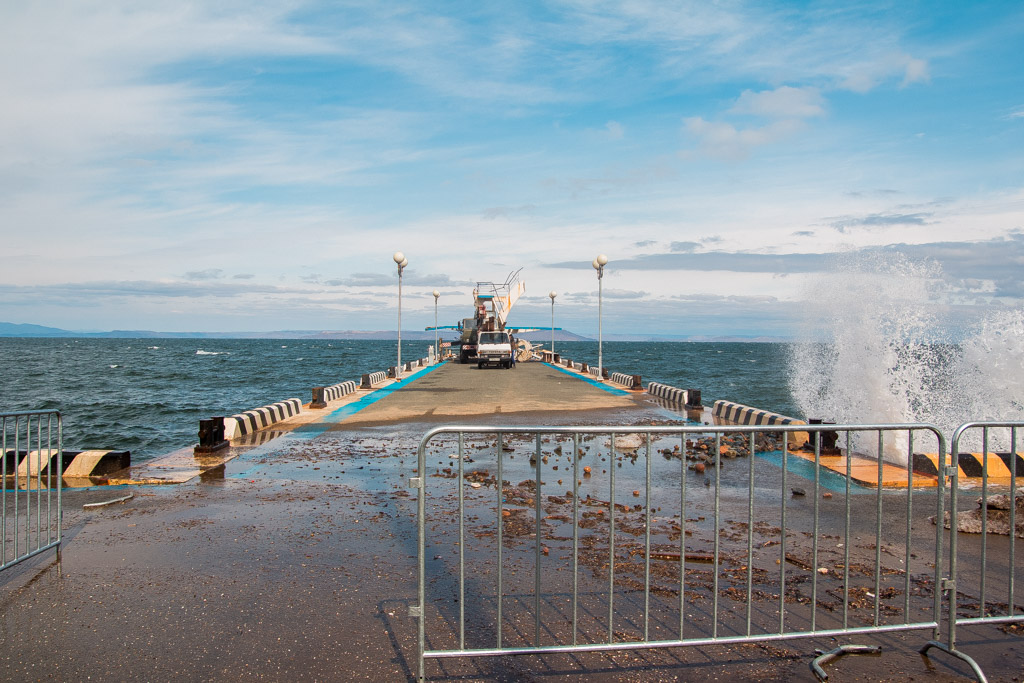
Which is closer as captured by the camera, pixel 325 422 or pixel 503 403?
pixel 325 422

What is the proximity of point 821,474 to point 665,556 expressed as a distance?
4787mm

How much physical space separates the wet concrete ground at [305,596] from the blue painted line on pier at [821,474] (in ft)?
1.45

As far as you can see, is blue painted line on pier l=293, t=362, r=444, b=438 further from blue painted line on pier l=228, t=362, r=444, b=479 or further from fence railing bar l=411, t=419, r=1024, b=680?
fence railing bar l=411, t=419, r=1024, b=680

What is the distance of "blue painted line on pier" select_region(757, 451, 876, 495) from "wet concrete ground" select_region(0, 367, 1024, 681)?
1.45ft

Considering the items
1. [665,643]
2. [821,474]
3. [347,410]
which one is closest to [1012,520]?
[665,643]

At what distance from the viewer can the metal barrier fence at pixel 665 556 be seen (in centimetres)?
432

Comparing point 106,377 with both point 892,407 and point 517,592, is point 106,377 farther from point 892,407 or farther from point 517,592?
point 517,592

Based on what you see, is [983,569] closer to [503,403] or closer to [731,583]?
[731,583]

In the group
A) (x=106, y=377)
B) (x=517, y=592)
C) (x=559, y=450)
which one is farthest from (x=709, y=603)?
(x=106, y=377)

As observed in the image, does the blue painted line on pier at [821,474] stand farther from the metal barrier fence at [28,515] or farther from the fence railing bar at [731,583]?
the metal barrier fence at [28,515]

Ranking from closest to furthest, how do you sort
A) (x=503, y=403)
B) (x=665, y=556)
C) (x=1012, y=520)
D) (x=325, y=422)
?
1. (x=1012, y=520)
2. (x=665, y=556)
3. (x=325, y=422)
4. (x=503, y=403)

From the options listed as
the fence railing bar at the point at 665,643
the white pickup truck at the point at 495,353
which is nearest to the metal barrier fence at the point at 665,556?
the fence railing bar at the point at 665,643

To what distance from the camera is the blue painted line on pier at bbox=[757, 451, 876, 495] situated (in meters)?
8.93

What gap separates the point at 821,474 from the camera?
32.3 ft
